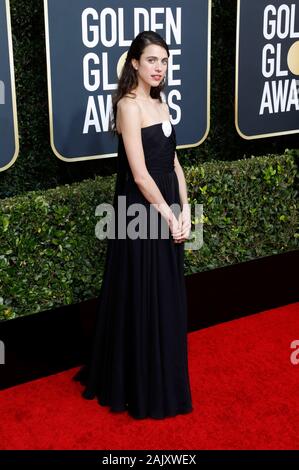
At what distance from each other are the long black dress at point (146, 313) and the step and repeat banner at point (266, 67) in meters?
1.72

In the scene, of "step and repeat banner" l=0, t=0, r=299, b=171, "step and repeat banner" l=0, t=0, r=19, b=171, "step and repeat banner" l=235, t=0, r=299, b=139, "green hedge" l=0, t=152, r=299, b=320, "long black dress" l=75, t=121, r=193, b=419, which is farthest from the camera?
"step and repeat banner" l=235, t=0, r=299, b=139

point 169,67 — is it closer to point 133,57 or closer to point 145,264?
point 133,57

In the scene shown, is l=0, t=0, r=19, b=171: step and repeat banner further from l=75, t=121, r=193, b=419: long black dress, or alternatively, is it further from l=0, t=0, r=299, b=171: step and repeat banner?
l=75, t=121, r=193, b=419: long black dress

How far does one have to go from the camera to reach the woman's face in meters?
3.38

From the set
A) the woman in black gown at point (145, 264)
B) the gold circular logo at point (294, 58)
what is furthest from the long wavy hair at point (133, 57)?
the gold circular logo at point (294, 58)

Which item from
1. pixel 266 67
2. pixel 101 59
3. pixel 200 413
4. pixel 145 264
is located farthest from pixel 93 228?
pixel 266 67

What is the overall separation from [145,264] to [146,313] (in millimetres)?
266

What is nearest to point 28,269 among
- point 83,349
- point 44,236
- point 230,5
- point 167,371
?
point 44,236

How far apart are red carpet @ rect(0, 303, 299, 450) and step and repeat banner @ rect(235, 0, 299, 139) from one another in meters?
1.71

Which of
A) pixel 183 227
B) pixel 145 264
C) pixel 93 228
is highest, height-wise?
pixel 183 227

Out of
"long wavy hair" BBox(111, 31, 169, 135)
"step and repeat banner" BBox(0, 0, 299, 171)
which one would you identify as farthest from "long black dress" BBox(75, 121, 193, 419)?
"step and repeat banner" BBox(0, 0, 299, 171)

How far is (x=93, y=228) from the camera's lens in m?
4.49

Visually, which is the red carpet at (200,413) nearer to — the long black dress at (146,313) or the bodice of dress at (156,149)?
the long black dress at (146,313)

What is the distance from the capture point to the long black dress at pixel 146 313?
3604 millimetres
